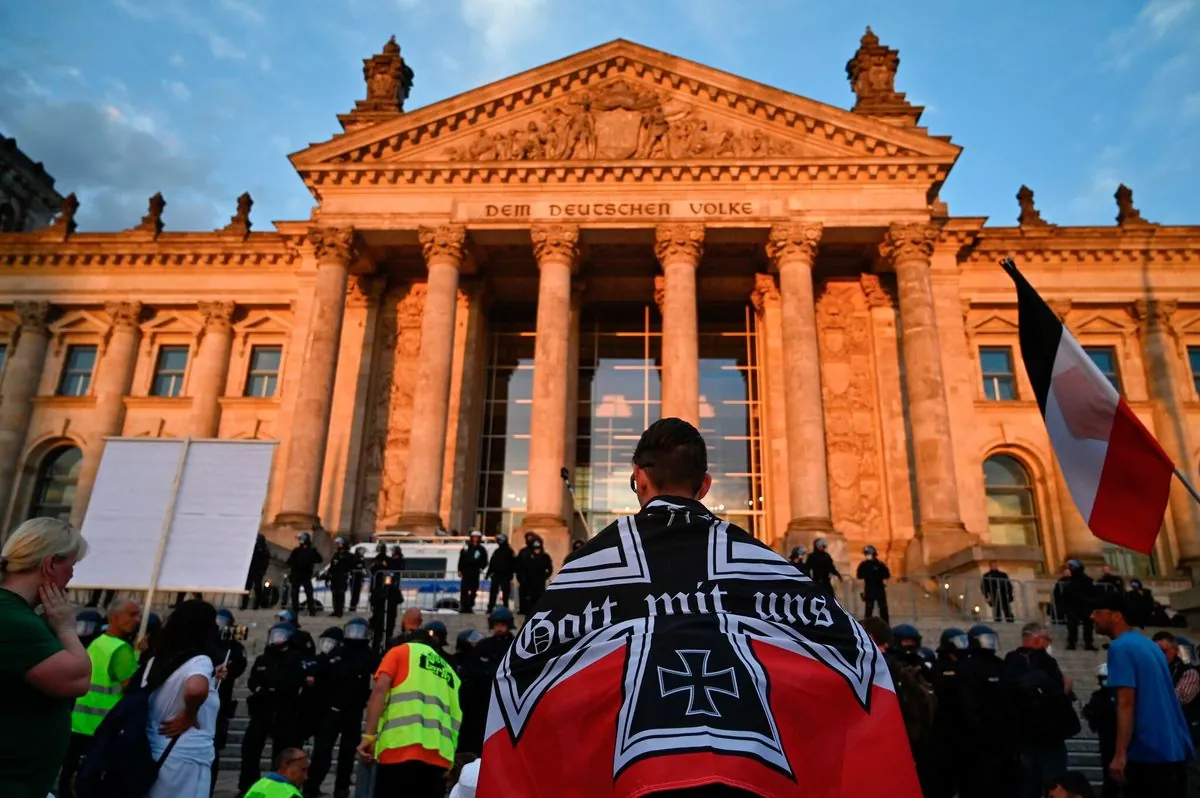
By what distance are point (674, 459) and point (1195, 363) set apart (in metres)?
34.9

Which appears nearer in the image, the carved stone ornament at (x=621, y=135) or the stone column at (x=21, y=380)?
the carved stone ornament at (x=621, y=135)

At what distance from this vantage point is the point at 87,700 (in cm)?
608

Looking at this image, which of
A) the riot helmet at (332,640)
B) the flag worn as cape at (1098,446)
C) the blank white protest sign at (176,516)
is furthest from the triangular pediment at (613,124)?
the flag worn as cape at (1098,446)

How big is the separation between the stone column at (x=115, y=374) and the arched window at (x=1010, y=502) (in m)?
31.3

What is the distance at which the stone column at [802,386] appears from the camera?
23391 mm

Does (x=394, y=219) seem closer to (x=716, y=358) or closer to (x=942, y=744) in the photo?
(x=716, y=358)

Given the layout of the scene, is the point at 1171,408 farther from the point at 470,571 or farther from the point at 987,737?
the point at 987,737

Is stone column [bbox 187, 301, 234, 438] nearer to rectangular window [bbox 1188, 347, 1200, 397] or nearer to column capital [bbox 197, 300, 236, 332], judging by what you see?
column capital [bbox 197, 300, 236, 332]

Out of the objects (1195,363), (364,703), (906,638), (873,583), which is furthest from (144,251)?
(1195,363)

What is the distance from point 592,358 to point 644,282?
131 inches

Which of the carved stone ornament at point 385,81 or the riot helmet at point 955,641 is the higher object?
the carved stone ornament at point 385,81

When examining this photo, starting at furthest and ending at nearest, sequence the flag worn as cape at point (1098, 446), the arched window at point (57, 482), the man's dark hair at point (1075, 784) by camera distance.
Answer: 1. the arched window at point (57, 482)
2. the flag worn as cape at point (1098, 446)
3. the man's dark hair at point (1075, 784)

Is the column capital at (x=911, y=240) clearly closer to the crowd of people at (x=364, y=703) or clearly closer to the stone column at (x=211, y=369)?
the crowd of people at (x=364, y=703)

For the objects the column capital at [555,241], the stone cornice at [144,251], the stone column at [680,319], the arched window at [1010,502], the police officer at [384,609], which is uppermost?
the stone cornice at [144,251]
